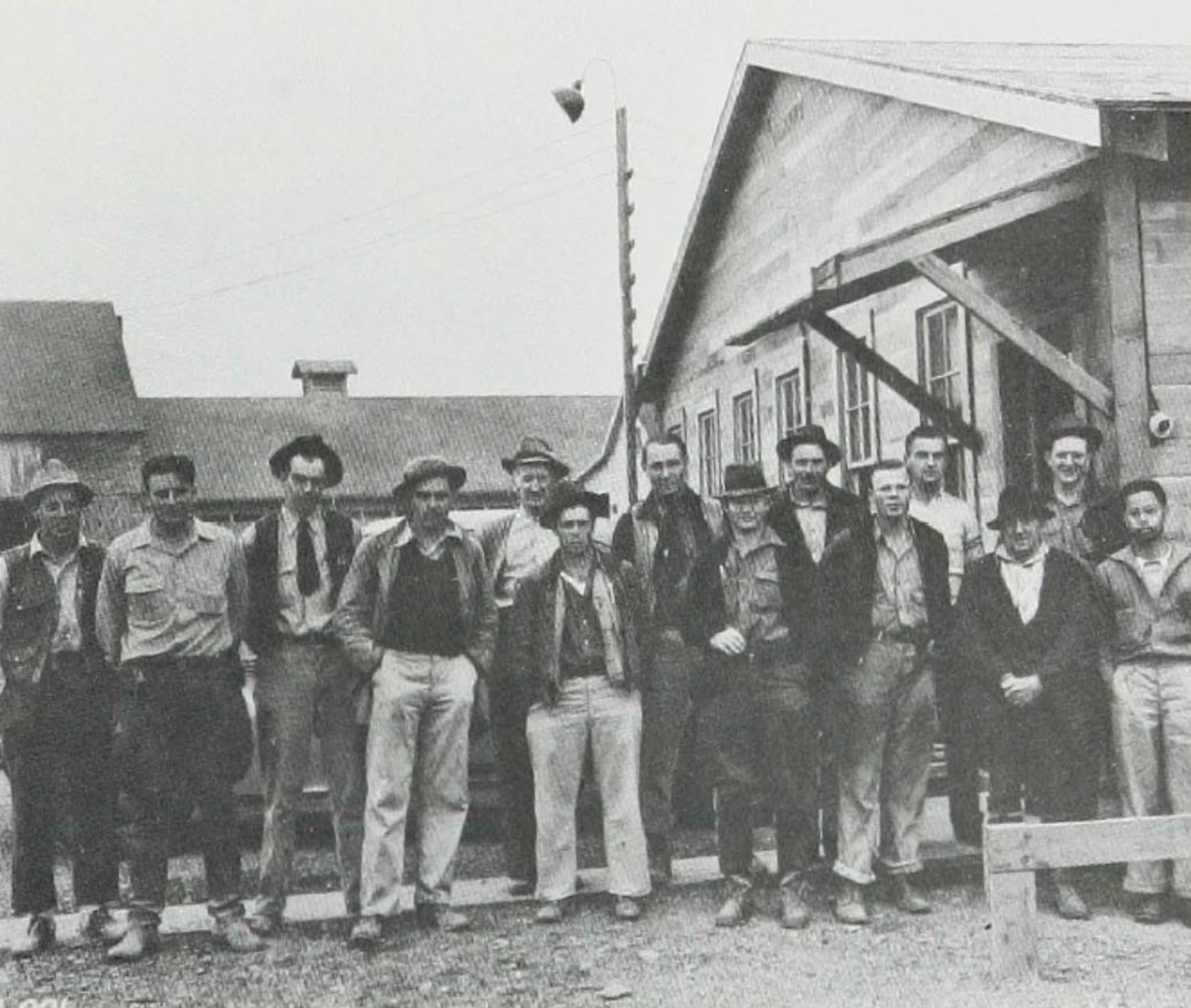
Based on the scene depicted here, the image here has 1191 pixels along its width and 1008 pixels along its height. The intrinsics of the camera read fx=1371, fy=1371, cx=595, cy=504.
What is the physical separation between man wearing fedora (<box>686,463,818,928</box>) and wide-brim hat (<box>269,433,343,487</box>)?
60.4 inches

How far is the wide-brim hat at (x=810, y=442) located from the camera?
5.78 m

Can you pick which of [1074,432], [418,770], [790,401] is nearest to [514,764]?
[418,770]

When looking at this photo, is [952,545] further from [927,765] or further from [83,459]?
[83,459]

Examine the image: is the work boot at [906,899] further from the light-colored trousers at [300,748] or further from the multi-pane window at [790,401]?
the multi-pane window at [790,401]

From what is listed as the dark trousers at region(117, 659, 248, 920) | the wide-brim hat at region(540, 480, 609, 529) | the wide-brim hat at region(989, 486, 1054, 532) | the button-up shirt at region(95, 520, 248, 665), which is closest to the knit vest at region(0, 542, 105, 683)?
the button-up shirt at region(95, 520, 248, 665)

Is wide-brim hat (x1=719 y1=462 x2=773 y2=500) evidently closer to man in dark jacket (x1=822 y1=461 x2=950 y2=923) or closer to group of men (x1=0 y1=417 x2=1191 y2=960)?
group of men (x1=0 y1=417 x2=1191 y2=960)

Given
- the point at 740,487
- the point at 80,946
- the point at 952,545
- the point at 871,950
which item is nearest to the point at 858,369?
the point at 952,545

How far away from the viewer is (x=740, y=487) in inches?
220

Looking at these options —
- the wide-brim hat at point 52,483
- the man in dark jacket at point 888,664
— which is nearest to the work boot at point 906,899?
the man in dark jacket at point 888,664

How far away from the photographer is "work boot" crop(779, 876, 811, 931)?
5312 millimetres

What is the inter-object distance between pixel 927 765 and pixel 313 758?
10.4ft

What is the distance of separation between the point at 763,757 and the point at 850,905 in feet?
2.15

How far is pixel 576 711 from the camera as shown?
5570 mm

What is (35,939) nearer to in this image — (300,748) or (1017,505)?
(300,748)
